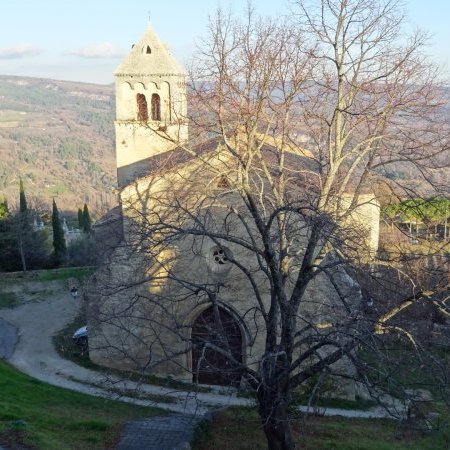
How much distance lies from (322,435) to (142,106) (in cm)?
1427

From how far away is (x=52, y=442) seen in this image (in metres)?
11.0

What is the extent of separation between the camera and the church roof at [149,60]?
71.5 ft

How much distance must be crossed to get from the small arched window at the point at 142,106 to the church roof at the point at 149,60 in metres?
0.92

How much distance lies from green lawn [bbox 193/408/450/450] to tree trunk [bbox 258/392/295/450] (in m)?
1.79

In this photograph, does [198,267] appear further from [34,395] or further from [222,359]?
[34,395]

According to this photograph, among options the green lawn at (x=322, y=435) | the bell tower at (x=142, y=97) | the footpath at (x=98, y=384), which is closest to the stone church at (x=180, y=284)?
the footpath at (x=98, y=384)

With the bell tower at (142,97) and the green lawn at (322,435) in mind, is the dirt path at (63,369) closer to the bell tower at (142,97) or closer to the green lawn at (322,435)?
the green lawn at (322,435)

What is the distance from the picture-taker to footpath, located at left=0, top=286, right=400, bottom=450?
1249 centimetres

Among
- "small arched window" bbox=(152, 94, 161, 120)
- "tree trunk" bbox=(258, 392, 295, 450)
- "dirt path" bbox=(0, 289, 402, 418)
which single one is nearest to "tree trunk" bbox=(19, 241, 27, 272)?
"dirt path" bbox=(0, 289, 402, 418)

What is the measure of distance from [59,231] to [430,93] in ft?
105

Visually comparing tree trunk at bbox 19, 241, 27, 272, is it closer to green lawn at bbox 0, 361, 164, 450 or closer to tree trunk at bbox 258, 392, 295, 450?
green lawn at bbox 0, 361, 164, 450

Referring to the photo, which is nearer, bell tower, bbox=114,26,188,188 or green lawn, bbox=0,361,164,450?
green lawn, bbox=0,361,164,450

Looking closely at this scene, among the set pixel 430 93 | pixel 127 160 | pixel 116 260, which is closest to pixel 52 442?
pixel 116 260

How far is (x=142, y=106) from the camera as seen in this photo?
22.4 metres
